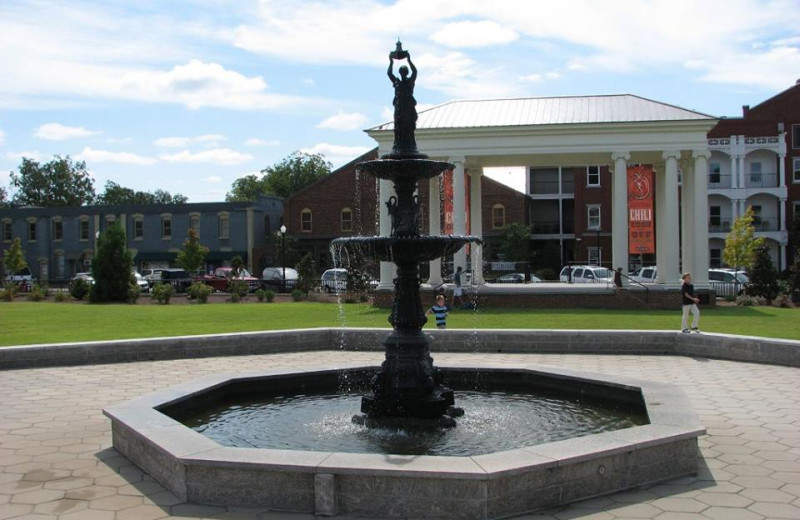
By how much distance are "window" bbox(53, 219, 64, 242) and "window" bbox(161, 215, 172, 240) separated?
389 inches

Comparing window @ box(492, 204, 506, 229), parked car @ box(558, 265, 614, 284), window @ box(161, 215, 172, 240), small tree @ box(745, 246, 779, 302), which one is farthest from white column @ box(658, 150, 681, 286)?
window @ box(161, 215, 172, 240)

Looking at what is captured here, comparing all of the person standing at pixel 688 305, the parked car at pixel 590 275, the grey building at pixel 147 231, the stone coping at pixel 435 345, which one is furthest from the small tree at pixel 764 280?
the grey building at pixel 147 231

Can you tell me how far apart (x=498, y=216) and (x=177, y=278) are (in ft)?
80.6

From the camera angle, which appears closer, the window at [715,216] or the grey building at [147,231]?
the window at [715,216]

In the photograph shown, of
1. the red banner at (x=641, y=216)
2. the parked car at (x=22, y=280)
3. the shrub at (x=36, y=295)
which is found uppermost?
the red banner at (x=641, y=216)

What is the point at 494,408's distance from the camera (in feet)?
32.6

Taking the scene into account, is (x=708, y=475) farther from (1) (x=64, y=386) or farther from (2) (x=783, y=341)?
(1) (x=64, y=386)

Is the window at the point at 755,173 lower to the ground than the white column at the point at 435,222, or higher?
higher

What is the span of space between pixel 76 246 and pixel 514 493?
66205 mm

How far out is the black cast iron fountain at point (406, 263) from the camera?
900 centimetres

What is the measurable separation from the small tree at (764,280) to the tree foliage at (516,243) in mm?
23711

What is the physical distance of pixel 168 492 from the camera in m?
6.54

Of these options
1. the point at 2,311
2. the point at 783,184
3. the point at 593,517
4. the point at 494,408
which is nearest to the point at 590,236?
the point at 783,184

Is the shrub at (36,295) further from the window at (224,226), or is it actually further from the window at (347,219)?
the window at (347,219)
